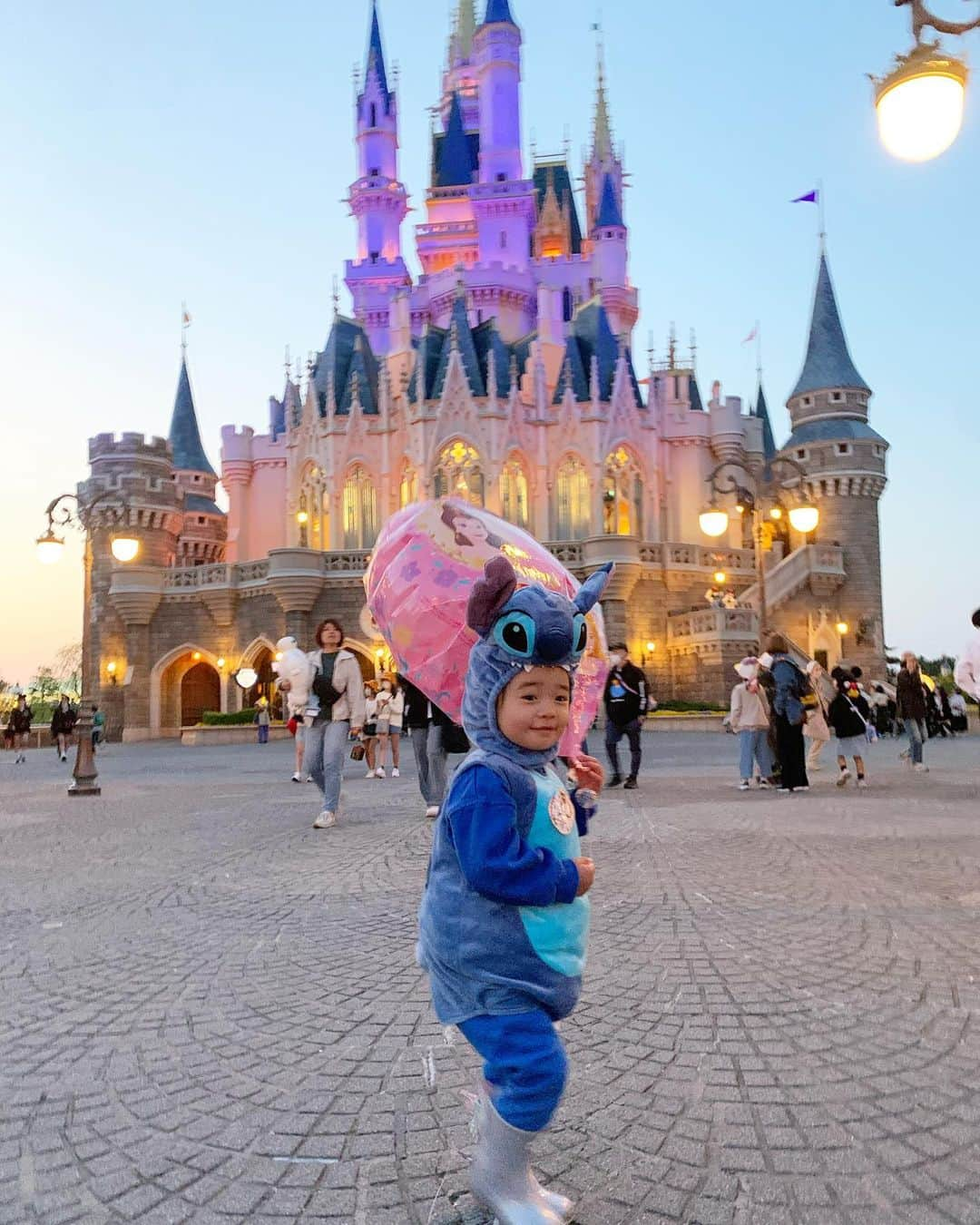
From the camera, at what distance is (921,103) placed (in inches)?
173

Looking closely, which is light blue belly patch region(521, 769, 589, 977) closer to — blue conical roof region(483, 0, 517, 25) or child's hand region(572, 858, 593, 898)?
child's hand region(572, 858, 593, 898)

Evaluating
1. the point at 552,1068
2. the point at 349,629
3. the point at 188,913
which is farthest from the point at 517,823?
the point at 349,629

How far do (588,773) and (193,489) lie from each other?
49.2 m

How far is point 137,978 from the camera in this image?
12.6ft

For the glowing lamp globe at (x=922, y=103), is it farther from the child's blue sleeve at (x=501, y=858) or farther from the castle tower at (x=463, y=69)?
the castle tower at (x=463, y=69)

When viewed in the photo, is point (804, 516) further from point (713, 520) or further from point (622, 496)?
point (622, 496)

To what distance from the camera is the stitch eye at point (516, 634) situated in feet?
6.60

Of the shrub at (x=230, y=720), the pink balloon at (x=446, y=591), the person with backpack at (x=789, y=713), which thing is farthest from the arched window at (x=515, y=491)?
the pink balloon at (x=446, y=591)

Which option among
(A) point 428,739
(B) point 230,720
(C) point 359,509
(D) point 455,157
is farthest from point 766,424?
(A) point 428,739

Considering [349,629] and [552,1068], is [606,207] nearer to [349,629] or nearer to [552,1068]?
[349,629]

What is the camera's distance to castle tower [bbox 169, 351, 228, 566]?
47.9 m

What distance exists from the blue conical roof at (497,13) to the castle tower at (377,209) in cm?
641

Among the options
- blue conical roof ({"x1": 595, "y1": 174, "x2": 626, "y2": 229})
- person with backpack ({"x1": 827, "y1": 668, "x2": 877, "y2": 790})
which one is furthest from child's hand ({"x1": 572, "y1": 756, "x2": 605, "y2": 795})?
blue conical roof ({"x1": 595, "y1": 174, "x2": 626, "y2": 229})

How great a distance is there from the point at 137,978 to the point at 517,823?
103 inches
